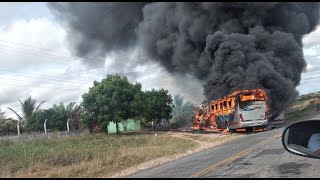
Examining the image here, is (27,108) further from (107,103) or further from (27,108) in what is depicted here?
(107,103)

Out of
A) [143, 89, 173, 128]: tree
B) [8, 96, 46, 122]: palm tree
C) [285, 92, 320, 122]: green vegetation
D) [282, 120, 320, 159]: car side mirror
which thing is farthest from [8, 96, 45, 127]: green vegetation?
[282, 120, 320, 159]: car side mirror

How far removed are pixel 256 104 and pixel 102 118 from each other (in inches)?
713

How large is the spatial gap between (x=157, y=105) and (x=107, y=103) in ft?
50.7

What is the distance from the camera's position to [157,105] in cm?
5781

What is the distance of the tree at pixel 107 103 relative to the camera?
43000 mm

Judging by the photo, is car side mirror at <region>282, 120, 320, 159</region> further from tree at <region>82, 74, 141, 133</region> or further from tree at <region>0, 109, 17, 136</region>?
tree at <region>0, 109, 17, 136</region>

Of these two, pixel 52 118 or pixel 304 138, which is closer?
pixel 304 138

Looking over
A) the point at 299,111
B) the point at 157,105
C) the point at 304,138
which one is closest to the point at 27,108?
the point at 157,105

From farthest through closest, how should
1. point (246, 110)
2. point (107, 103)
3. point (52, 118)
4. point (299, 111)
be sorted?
point (52, 118) → point (299, 111) → point (107, 103) → point (246, 110)

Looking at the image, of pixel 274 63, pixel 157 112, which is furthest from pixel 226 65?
pixel 157 112

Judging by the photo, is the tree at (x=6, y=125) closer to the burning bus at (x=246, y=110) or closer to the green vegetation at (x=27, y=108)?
the green vegetation at (x=27, y=108)

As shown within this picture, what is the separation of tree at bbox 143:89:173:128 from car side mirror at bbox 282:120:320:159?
51816mm

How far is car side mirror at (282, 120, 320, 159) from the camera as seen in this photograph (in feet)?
10.6

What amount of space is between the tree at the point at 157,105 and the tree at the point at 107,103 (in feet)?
34.9
